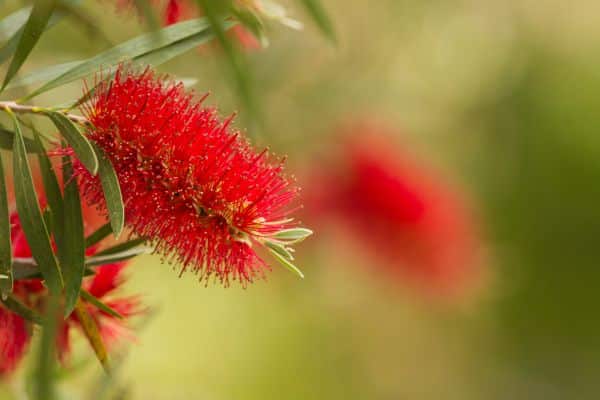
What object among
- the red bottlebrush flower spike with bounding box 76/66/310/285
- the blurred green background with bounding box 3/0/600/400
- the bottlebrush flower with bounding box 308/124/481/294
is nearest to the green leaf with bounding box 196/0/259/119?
the red bottlebrush flower spike with bounding box 76/66/310/285

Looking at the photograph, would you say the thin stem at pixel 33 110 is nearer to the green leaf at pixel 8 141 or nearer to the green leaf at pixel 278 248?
the green leaf at pixel 8 141

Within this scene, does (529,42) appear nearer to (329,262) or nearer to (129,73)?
(329,262)

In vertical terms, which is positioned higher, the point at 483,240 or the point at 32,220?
the point at 483,240

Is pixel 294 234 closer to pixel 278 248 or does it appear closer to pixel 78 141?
pixel 278 248

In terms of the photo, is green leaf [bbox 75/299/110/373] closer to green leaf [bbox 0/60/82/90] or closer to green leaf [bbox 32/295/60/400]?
green leaf [bbox 0/60/82/90]

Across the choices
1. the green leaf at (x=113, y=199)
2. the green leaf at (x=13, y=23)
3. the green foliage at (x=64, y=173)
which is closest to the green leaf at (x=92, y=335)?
the green foliage at (x=64, y=173)

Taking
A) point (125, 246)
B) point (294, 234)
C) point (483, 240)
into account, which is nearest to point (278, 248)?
point (294, 234)

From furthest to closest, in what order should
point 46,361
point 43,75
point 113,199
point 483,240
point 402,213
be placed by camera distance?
point 483,240 < point 402,213 < point 43,75 < point 113,199 < point 46,361
